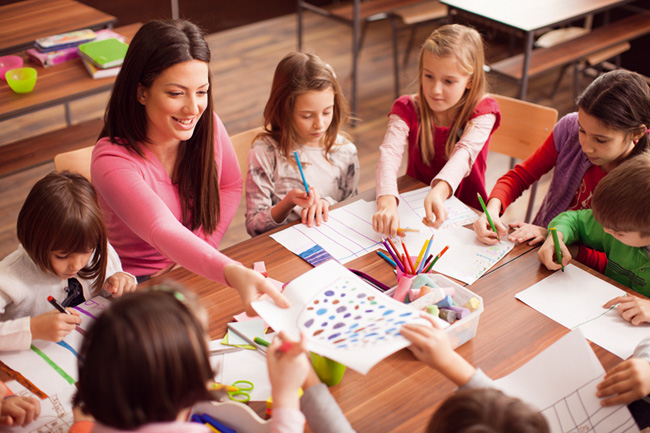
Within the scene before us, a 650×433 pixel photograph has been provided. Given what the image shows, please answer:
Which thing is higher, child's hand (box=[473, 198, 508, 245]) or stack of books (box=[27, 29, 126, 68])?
stack of books (box=[27, 29, 126, 68])

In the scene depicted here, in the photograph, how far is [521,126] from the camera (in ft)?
7.08

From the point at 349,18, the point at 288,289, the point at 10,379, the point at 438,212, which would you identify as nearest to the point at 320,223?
the point at 438,212

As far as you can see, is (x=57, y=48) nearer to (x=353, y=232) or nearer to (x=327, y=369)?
(x=353, y=232)

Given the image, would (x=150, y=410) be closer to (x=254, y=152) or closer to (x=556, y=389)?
(x=556, y=389)

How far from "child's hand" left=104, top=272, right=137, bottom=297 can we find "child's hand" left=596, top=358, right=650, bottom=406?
0.99 m

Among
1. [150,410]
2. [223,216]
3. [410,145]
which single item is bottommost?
[223,216]

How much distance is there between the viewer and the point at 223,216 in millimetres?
1807

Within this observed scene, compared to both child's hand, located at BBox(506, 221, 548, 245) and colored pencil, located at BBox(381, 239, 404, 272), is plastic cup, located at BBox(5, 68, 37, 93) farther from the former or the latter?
child's hand, located at BBox(506, 221, 548, 245)

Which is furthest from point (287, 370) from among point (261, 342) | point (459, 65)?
point (459, 65)

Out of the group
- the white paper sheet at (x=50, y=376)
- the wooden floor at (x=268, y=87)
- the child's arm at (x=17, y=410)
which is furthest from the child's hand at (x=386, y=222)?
the wooden floor at (x=268, y=87)

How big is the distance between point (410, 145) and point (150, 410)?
4.56 ft

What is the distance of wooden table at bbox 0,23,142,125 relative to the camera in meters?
2.31

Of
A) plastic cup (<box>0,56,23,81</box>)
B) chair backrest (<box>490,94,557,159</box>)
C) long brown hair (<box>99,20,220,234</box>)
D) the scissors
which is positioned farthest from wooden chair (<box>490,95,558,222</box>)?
plastic cup (<box>0,56,23,81</box>)

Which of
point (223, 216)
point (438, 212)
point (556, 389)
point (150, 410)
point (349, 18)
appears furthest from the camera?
point (349, 18)
